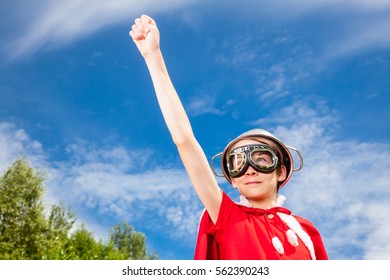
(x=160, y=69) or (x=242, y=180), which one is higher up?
(x=160, y=69)

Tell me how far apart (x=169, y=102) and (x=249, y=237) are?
106 centimetres

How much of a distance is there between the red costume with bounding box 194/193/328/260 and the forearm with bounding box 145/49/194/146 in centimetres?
59

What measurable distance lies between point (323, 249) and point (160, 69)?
191 cm

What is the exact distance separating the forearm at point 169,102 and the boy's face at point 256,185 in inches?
28.9

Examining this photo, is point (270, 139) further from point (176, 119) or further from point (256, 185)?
point (176, 119)

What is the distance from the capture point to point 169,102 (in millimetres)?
3441

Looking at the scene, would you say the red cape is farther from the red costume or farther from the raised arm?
the raised arm
